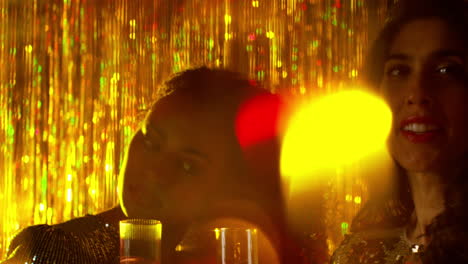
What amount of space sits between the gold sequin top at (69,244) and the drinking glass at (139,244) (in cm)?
67

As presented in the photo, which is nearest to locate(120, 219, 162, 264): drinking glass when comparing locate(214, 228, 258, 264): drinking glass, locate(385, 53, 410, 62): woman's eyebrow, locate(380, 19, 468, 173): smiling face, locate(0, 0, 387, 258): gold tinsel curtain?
locate(214, 228, 258, 264): drinking glass

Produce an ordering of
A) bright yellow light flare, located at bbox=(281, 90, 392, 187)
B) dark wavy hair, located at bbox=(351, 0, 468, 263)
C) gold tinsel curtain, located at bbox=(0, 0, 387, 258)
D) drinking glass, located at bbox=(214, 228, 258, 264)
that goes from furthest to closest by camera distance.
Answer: gold tinsel curtain, located at bbox=(0, 0, 387, 258) → bright yellow light flare, located at bbox=(281, 90, 392, 187) → dark wavy hair, located at bbox=(351, 0, 468, 263) → drinking glass, located at bbox=(214, 228, 258, 264)

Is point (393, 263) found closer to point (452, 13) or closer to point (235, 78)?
point (452, 13)

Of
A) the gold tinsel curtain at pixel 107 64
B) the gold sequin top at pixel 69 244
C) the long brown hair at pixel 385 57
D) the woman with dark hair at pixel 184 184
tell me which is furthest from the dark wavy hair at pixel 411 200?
the gold sequin top at pixel 69 244

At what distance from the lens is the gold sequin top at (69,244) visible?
1.83m

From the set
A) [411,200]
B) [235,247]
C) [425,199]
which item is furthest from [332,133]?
[235,247]

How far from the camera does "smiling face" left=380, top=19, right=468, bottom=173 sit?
1480mm

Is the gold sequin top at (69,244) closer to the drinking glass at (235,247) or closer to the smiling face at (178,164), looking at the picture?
the smiling face at (178,164)

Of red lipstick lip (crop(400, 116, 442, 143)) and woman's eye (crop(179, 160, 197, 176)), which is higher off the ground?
red lipstick lip (crop(400, 116, 442, 143))

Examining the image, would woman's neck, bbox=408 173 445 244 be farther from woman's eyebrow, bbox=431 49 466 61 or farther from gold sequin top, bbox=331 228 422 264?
woman's eyebrow, bbox=431 49 466 61

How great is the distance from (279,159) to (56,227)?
0.74 metres

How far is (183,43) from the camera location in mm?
2785

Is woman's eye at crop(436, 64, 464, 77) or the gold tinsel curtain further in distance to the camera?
the gold tinsel curtain

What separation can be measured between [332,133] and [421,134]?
2.80 feet
